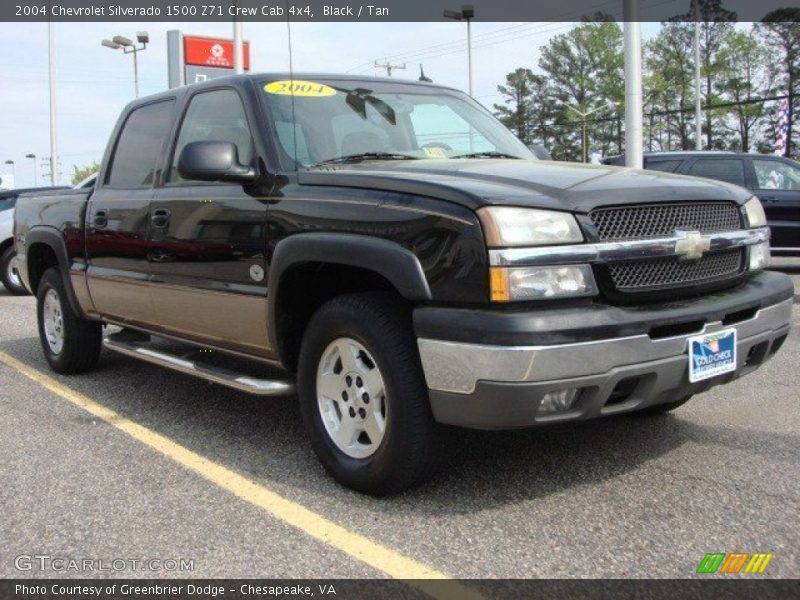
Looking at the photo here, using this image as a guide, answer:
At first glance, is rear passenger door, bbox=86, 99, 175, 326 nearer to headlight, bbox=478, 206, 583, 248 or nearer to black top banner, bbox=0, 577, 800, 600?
black top banner, bbox=0, 577, 800, 600

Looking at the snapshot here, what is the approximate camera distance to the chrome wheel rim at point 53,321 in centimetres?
610

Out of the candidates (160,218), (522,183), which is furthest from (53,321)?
(522,183)

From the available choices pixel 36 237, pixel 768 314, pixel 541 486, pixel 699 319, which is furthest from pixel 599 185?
pixel 36 237

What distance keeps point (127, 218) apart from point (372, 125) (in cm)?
172

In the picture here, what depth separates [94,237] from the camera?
537 cm

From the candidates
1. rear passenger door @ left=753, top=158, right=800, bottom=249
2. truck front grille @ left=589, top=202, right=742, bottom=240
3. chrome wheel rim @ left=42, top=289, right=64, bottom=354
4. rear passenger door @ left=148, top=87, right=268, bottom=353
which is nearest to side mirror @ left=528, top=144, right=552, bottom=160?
truck front grille @ left=589, top=202, right=742, bottom=240

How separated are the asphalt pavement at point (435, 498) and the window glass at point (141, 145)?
1470 mm

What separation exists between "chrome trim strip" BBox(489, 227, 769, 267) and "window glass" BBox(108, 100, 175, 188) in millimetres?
2744

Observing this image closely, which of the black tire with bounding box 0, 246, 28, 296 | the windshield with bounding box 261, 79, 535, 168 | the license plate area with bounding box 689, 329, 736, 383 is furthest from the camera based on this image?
the black tire with bounding box 0, 246, 28, 296

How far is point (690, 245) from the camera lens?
131 inches

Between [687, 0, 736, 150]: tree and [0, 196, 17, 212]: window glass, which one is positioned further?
[687, 0, 736, 150]: tree

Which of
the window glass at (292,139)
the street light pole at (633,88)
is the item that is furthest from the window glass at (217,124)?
the street light pole at (633,88)

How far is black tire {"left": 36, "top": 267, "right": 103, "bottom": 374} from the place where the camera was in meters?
5.90

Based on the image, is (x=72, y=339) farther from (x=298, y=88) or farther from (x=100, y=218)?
(x=298, y=88)
